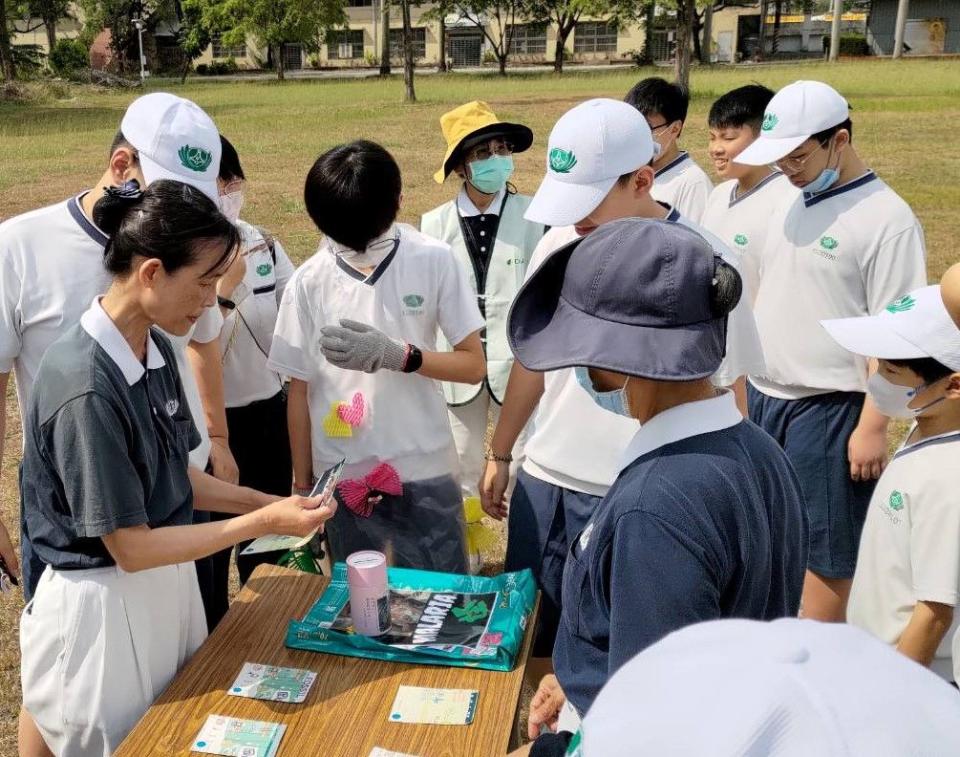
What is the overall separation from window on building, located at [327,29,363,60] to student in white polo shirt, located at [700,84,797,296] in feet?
182

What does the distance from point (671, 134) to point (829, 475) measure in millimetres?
1928

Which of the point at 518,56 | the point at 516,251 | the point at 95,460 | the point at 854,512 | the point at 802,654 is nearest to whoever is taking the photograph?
the point at 802,654

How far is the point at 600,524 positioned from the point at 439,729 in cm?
76

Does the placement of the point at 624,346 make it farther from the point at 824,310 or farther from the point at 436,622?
the point at 824,310

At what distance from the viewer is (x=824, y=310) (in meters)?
3.19

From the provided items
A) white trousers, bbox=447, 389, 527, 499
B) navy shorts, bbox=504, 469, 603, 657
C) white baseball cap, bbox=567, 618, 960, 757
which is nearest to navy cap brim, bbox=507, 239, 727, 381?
white baseball cap, bbox=567, 618, 960, 757

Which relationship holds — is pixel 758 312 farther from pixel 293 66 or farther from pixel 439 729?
pixel 293 66

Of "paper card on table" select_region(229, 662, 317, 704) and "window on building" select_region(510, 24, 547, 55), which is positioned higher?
"window on building" select_region(510, 24, 547, 55)

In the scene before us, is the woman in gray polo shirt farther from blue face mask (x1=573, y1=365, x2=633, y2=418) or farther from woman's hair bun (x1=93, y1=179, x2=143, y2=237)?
blue face mask (x1=573, y1=365, x2=633, y2=418)

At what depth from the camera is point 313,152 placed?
16781 mm

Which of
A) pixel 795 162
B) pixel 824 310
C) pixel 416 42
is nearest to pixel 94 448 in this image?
pixel 824 310

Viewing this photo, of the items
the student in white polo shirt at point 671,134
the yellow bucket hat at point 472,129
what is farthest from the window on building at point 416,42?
the yellow bucket hat at point 472,129

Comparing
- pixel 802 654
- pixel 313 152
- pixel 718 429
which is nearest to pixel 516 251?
pixel 718 429

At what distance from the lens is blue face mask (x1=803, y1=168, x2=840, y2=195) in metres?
3.25
